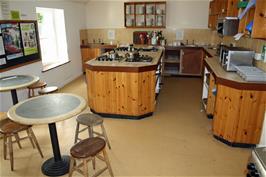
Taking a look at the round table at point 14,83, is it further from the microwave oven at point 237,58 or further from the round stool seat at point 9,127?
the microwave oven at point 237,58

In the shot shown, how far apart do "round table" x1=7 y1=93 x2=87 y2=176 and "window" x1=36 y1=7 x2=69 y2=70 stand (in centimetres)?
282

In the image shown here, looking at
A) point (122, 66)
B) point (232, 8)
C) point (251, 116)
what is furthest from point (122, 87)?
point (232, 8)

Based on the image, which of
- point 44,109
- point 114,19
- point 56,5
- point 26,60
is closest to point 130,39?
point 114,19

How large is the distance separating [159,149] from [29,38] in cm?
325

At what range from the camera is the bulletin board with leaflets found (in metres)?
3.54

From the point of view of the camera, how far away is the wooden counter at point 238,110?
2625 mm

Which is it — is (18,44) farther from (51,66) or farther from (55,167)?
(55,167)

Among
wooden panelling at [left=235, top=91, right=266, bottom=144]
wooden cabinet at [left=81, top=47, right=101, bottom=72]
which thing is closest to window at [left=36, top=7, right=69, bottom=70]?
wooden cabinet at [left=81, top=47, right=101, bottom=72]

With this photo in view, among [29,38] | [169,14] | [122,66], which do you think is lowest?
[122,66]

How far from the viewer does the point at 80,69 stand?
22.0ft

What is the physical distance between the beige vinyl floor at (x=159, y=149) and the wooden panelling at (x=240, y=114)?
0.19 m

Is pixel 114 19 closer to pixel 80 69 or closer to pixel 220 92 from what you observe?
pixel 80 69

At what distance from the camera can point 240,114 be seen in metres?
2.73

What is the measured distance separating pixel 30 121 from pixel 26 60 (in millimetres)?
2580
